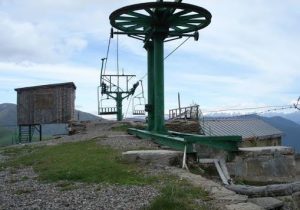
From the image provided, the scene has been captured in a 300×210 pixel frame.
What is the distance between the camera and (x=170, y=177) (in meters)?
7.80

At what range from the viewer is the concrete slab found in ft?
21.0

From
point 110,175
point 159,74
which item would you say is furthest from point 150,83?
point 110,175

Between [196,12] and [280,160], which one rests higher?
[196,12]

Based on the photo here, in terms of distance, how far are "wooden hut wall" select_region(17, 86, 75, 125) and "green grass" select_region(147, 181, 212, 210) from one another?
33.7 metres

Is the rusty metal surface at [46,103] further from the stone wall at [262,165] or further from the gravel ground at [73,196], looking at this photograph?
the gravel ground at [73,196]

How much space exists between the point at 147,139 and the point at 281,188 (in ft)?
27.7

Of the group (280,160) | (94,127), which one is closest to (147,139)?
(280,160)

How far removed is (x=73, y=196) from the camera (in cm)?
672

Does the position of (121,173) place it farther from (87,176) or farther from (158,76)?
(158,76)

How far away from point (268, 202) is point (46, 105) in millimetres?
35555

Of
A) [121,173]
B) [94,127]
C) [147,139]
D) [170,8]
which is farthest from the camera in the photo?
[94,127]

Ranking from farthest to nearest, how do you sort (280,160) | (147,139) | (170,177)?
1. (147,139)
2. (280,160)
3. (170,177)

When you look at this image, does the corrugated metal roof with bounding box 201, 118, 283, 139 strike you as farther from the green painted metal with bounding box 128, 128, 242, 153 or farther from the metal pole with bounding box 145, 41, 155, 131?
the green painted metal with bounding box 128, 128, 242, 153

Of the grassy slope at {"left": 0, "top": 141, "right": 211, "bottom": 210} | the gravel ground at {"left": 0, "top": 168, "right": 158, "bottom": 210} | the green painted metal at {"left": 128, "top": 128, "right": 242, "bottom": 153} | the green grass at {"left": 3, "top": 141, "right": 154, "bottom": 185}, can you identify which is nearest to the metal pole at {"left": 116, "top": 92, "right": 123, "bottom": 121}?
the grassy slope at {"left": 0, "top": 141, "right": 211, "bottom": 210}
